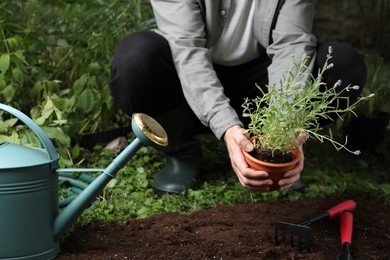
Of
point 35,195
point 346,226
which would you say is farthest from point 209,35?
point 35,195

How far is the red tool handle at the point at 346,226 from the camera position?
2.15 meters

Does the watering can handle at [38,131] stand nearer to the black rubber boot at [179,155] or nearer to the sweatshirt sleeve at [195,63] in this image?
the sweatshirt sleeve at [195,63]

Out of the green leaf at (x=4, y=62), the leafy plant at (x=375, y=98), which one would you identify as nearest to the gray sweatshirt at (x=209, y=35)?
the green leaf at (x=4, y=62)

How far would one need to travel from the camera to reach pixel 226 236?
2.19 meters

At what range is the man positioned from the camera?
2418mm

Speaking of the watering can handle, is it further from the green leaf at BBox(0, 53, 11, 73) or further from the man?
the green leaf at BBox(0, 53, 11, 73)

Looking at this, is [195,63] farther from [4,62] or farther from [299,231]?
[4,62]

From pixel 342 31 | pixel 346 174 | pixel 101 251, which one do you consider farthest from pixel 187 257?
pixel 342 31

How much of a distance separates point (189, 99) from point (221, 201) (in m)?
0.50

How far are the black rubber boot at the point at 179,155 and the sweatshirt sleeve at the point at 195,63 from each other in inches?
13.8

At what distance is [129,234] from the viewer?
2217 millimetres

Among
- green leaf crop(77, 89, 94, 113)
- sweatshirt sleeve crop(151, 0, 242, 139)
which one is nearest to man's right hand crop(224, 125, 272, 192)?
sweatshirt sleeve crop(151, 0, 242, 139)

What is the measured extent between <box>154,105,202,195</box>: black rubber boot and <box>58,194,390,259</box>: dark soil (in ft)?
0.94

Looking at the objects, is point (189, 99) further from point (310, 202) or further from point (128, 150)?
point (310, 202)
